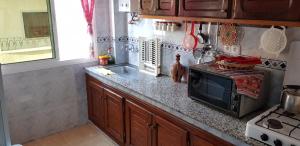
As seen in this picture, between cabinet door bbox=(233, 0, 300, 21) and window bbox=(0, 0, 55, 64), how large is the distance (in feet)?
6.81

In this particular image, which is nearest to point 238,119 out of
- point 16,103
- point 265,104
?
point 265,104

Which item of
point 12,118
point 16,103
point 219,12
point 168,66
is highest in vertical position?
point 219,12

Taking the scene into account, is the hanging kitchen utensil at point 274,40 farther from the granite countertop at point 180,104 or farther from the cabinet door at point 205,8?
the granite countertop at point 180,104

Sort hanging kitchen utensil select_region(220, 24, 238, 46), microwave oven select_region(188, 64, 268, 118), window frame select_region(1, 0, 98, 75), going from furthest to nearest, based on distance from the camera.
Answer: window frame select_region(1, 0, 98, 75)
hanging kitchen utensil select_region(220, 24, 238, 46)
microwave oven select_region(188, 64, 268, 118)

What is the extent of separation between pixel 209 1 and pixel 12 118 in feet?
7.57

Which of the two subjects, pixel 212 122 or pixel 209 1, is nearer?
pixel 212 122

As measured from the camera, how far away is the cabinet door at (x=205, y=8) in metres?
1.50

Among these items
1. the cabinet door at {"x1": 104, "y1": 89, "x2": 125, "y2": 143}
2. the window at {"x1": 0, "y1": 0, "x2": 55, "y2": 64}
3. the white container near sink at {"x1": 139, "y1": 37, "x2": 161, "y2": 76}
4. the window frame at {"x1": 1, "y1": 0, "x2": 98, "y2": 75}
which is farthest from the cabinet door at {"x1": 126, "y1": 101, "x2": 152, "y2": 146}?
the window at {"x1": 0, "y1": 0, "x2": 55, "y2": 64}

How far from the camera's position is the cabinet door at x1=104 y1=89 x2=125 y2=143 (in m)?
2.34

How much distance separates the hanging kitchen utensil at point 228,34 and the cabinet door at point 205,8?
336 mm

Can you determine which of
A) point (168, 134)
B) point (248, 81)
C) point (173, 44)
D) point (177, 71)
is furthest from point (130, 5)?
point (248, 81)

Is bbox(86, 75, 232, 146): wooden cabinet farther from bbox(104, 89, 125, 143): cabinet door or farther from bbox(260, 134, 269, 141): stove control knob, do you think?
bbox(260, 134, 269, 141): stove control knob

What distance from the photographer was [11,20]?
→ 7.94 ft

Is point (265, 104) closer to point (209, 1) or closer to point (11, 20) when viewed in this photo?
point (209, 1)
